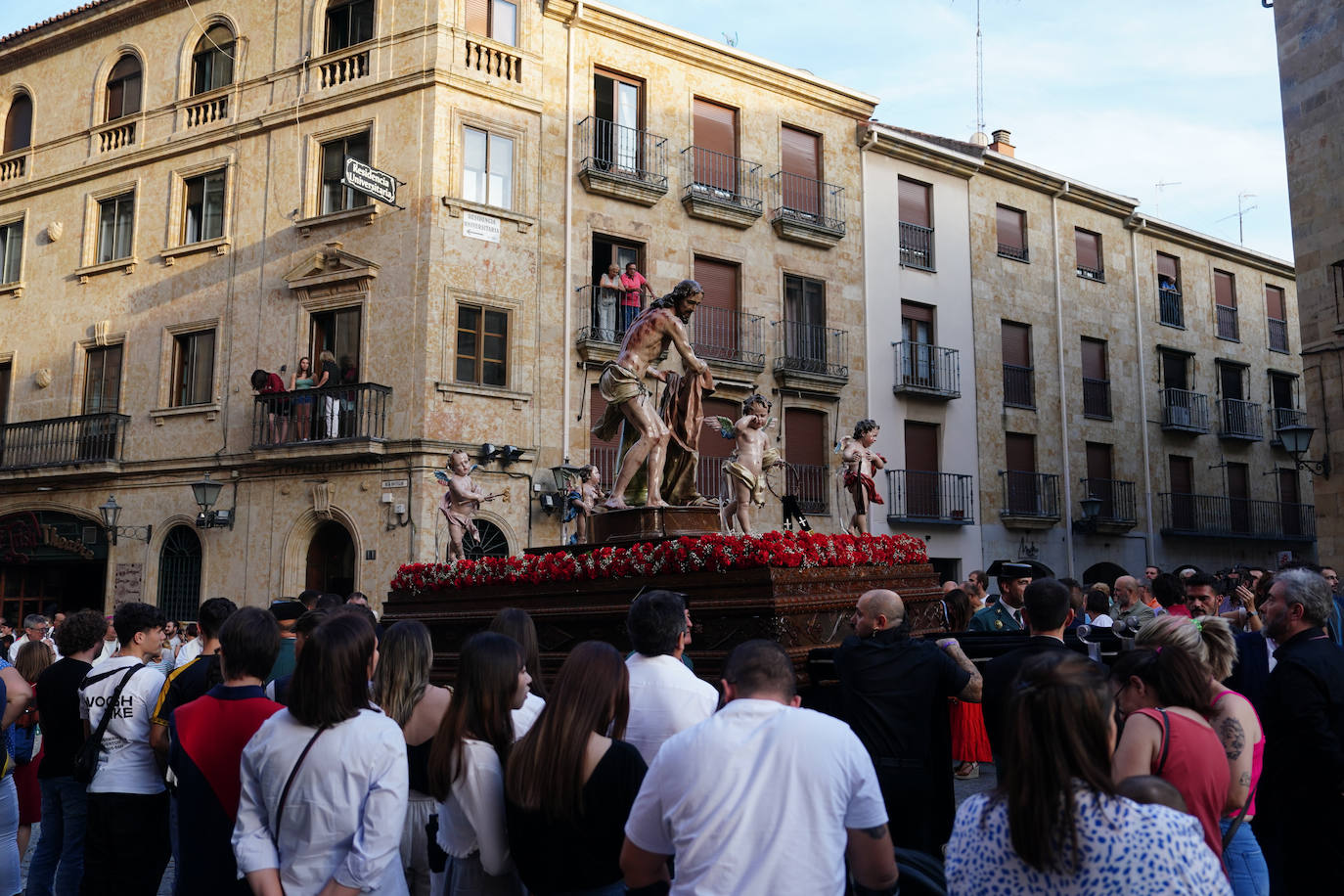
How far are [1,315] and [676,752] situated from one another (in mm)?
27462

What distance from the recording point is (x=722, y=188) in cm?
2383

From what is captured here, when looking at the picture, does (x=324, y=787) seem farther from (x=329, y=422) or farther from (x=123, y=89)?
(x=123, y=89)

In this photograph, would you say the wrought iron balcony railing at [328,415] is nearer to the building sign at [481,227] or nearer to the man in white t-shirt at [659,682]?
the building sign at [481,227]

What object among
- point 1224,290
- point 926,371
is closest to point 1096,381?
point 926,371

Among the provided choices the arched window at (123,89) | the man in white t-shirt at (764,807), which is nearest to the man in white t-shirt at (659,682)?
the man in white t-shirt at (764,807)

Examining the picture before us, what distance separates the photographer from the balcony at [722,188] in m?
23.1

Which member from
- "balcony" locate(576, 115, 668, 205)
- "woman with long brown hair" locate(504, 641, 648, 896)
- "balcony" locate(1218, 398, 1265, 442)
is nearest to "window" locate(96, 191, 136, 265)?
"balcony" locate(576, 115, 668, 205)

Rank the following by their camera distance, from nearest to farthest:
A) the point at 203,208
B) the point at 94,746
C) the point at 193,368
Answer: the point at 94,746, the point at 193,368, the point at 203,208

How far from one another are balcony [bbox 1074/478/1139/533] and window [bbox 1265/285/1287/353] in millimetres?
9053

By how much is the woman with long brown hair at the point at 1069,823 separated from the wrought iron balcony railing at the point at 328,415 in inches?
708

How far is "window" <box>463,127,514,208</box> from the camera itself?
2080cm

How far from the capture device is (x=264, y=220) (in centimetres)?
2180

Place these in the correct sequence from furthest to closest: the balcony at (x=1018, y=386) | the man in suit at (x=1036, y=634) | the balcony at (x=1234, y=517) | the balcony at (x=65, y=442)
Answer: the balcony at (x=1234, y=517) → the balcony at (x=1018, y=386) → the balcony at (x=65, y=442) → the man in suit at (x=1036, y=634)

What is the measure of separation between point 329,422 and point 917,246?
565 inches
